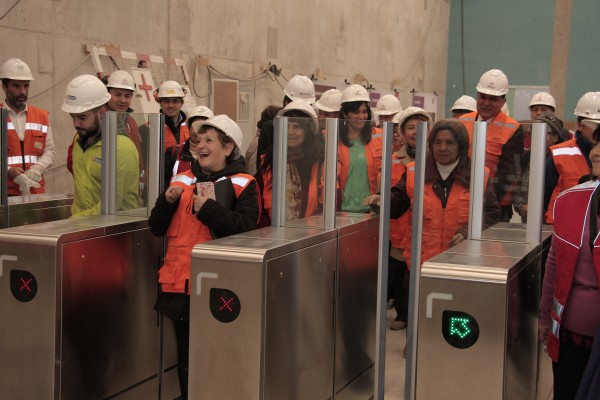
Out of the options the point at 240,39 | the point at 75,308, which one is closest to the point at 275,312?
the point at 75,308

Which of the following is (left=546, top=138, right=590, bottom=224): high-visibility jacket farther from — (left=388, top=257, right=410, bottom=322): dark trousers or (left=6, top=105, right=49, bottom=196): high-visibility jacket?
(left=6, top=105, right=49, bottom=196): high-visibility jacket

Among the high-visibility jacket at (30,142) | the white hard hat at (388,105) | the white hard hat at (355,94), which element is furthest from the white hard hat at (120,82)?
the white hard hat at (388,105)

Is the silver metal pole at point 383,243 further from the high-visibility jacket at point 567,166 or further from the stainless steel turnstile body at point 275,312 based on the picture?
the high-visibility jacket at point 567,166

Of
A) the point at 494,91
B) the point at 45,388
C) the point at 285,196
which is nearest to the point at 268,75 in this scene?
the point at 494,91

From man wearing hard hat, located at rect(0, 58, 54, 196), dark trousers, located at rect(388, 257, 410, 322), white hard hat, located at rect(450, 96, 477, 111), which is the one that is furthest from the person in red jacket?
white hard hat, located at rect(450, 96, 477, 111)

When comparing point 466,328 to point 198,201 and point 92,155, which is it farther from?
point 92,155

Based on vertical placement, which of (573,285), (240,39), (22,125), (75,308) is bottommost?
(75,308)

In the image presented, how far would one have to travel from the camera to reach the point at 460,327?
2.63 meters

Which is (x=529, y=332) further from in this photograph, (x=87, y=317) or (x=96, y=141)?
(x=96, y=141)

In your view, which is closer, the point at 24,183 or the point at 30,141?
the point at 24,183

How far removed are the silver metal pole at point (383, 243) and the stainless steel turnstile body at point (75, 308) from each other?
45.5 inches

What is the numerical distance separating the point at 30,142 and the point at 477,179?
146 inches

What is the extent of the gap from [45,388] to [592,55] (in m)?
13.7

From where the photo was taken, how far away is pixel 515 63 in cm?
1570
